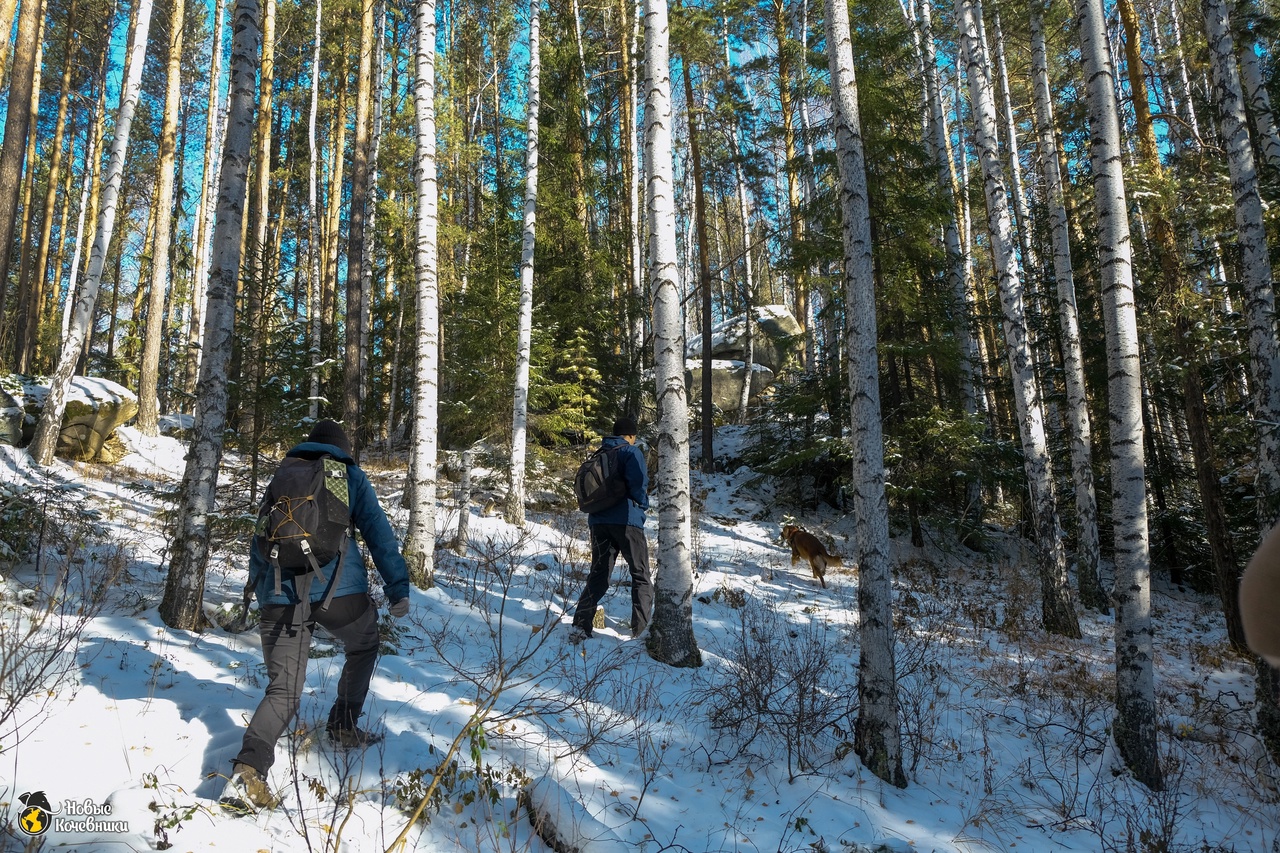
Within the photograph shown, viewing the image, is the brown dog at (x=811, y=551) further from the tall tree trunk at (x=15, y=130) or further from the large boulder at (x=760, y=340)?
the large boulder at (x=760, y=340)

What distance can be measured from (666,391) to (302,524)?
3.43m

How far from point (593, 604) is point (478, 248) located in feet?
34.4

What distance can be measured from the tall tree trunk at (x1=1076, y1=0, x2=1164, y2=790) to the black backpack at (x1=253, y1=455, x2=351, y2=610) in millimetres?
5286

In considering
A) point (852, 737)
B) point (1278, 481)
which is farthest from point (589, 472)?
point (1278, 481)

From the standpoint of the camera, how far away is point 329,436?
3.68 meters

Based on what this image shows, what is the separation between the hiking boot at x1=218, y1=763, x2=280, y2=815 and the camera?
3029 mm

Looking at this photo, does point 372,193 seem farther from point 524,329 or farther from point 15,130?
point 524,329

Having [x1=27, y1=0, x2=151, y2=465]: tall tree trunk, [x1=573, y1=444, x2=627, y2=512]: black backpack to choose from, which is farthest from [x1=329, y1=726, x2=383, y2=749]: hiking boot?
[x1=27, y1=0, x2=151, y2=465]: tall tree trunk

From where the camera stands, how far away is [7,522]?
5.62 m

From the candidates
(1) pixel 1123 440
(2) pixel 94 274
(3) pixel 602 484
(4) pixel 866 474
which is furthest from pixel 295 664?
(2) pixel 94 274

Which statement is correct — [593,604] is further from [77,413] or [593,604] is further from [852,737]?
[77,413]

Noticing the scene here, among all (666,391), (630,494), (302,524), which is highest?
(666,391)

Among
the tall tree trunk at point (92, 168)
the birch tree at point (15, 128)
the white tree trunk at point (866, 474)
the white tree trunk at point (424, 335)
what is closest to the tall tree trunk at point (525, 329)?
the white tree trunk at point (424, 335)

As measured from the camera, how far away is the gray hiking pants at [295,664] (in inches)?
125
